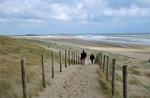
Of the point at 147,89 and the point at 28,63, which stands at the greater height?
the point at 28,63

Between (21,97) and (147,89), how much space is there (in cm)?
1275

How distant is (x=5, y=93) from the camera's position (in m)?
16.2

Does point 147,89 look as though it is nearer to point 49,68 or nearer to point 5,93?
point 49,68

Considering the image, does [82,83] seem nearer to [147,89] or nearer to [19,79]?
[19,79]

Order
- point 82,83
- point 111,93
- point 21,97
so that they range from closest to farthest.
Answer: point 21,97 < point 111,93 < point 82,83

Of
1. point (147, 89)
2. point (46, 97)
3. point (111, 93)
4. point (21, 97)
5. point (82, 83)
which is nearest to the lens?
point (21, 97)

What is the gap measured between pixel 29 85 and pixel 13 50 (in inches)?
673

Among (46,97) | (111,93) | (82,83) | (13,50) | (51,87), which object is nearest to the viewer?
(46,97)

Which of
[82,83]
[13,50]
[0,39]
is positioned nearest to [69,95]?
[82,83]

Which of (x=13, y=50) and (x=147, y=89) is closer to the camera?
(x=147, y=89)

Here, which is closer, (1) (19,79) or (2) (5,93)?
(2) (5,93)

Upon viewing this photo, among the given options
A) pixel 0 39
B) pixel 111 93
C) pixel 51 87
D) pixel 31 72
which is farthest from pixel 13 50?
pixel 111 93

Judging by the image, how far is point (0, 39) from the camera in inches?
1640

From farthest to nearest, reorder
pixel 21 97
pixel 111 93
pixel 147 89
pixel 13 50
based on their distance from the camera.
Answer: pixel 13 50 → pixel 147 89 → pixel 111 93 → pixel 21 97
